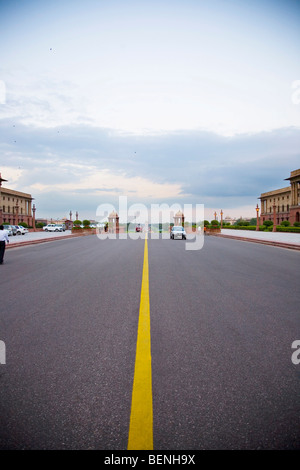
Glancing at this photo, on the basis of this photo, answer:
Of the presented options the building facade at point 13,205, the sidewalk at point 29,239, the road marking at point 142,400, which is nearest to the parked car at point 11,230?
the sidewalk at point 29,239

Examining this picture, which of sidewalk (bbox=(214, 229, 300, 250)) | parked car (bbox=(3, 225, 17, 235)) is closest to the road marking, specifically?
sidewalk (bbox=(214, 229, 300, 250))

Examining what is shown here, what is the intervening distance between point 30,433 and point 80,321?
2.48 m

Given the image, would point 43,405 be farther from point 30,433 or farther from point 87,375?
point 87,375

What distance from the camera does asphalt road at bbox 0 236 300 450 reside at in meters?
2.07

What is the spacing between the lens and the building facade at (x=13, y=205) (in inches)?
3354

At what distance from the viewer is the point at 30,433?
2.07 m

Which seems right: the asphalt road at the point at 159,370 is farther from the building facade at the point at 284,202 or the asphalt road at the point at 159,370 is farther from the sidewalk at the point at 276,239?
the building facade at the point at 284,202

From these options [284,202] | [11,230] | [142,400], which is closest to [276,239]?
[142,400]

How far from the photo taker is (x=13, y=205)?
92.1 meters

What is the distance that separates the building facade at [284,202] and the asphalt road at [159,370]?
63176 millimetres

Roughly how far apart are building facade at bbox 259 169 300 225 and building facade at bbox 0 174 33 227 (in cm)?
6896

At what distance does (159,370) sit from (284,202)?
338 ft

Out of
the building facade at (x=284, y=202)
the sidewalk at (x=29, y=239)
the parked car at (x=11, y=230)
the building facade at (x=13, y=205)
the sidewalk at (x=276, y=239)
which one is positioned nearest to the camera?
the sidewalk at (x=276, y=239)

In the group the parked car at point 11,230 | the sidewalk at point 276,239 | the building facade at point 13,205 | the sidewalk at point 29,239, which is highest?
the building facade at point 13,205
